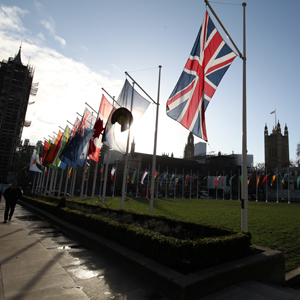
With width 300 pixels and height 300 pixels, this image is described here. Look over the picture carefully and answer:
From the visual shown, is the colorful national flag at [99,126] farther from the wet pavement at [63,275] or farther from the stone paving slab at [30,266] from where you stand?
the stone paving slab at [30,266]

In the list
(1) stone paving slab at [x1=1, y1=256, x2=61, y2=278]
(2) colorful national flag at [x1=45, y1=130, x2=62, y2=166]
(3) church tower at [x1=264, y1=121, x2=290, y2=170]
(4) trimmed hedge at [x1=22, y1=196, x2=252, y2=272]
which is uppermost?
(3) church tower at [x1=264, y1=121, x2=290, y2=170]

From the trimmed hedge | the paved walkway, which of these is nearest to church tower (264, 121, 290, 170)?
the trimmed hedge

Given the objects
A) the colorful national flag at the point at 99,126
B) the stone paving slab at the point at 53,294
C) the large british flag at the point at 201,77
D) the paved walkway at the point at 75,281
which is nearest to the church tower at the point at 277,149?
the colorful national flag at the point at 99,126

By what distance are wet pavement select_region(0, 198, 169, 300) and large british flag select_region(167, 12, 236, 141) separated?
207 inches

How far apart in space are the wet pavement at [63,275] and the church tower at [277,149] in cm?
10884

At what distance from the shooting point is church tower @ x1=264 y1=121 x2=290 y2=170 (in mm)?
101938

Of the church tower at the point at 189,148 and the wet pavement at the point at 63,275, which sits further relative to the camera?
the church tower at the point at 189,148

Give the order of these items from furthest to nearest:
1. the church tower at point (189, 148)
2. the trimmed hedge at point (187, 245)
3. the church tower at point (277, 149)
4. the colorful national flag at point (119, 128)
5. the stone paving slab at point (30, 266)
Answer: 1. the church tower at point (189, 148)
2. the church tower at point (277, 149)
3. the colorful national flag at point (119, 128)
4. the stone paving slab at point (30, 266)
5. the trimmed hedge at point (187, 245)

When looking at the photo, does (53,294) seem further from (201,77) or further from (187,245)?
(201,77)

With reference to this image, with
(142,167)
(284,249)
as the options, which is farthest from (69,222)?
(142,167)

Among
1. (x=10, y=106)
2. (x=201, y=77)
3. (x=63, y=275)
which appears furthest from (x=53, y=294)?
(x=10, y=106)

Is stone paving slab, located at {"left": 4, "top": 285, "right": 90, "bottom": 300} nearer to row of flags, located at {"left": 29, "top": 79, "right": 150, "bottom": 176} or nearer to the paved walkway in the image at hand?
the paved walkway

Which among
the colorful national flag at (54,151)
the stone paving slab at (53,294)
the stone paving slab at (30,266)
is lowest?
the stone paving slab at (30,266)

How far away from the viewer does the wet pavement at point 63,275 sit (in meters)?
4.16
